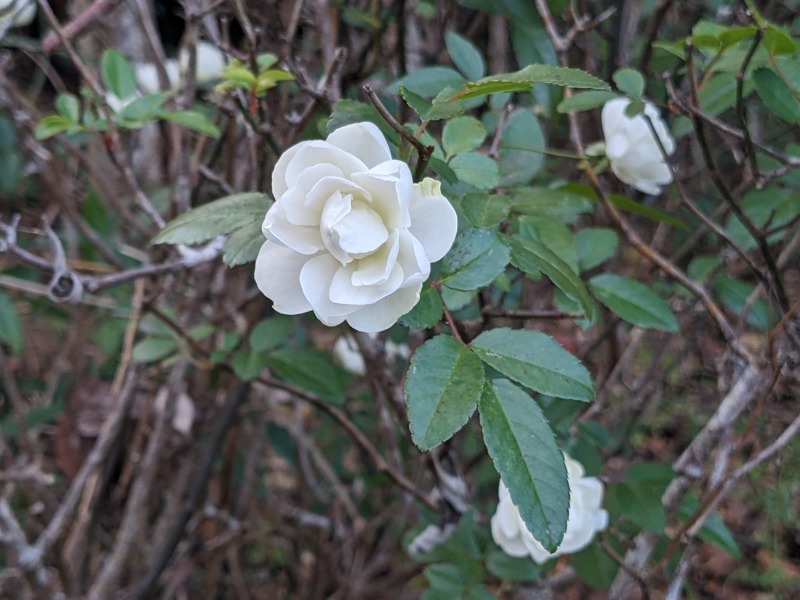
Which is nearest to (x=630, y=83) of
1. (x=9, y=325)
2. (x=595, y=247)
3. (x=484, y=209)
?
(x=595, y=247)

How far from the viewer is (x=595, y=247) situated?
0.92 meters

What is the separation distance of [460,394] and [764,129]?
1622 millimetres

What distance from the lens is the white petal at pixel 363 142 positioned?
51 centimetres

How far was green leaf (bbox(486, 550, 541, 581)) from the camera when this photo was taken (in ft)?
2.94

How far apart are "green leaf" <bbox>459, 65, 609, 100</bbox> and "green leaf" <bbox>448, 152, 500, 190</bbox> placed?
103 millimetres

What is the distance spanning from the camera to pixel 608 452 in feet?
4.47

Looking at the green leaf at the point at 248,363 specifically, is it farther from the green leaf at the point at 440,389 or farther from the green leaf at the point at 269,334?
the green leaf at the point at 440,389

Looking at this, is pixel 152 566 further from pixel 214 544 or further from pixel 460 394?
pixel 460 394

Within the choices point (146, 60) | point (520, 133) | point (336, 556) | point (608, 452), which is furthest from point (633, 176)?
point (146, 60)

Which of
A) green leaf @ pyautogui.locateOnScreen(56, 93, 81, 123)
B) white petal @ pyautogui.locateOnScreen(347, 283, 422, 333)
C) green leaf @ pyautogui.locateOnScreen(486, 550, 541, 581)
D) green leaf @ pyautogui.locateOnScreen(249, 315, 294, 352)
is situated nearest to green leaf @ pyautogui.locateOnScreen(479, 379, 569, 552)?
white petal @ pyautogui.locateOnScreen(347, 283, 422, 333)

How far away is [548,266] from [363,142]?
183 mm

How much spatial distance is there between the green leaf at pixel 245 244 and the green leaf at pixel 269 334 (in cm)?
44

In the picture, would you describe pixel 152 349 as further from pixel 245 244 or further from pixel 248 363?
pixel 245 244

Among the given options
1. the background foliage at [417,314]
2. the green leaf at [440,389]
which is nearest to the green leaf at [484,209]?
the background foliage at [417,314]
